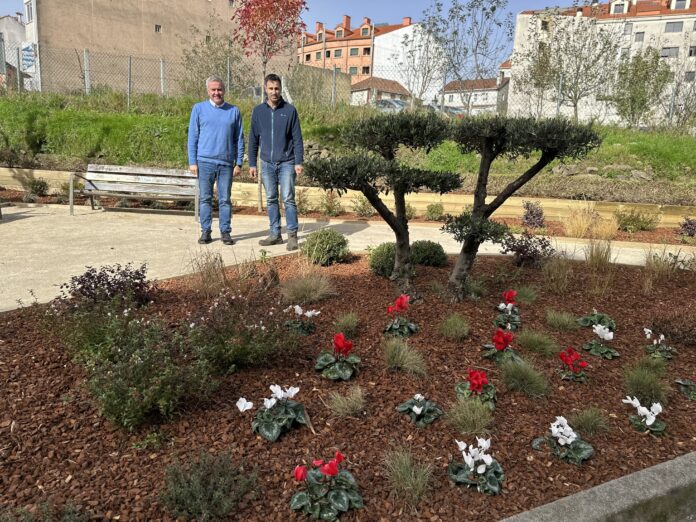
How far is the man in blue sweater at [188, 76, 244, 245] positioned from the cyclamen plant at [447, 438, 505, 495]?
4.62 metres

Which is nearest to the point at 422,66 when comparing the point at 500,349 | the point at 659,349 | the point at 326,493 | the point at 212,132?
the point at 212,132

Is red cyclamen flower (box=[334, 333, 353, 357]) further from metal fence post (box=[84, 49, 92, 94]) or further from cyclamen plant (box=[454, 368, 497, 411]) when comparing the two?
metal fence post (box=[84, 49, 92, 94])

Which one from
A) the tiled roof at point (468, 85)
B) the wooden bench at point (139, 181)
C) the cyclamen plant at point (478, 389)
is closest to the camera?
the cyclamen plant at point (478, 389)

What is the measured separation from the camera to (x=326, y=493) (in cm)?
204

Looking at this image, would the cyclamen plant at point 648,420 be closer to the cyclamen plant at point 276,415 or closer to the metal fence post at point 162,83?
the cyclamen plant at point 276,415

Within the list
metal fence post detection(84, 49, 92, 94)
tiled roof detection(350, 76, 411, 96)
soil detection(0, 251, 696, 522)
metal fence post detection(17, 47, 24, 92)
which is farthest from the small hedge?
tiled roof detection(350, 76, 411, 96)

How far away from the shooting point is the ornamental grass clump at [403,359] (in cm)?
307

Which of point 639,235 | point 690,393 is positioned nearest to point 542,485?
point 690,393

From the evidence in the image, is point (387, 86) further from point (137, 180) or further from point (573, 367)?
point (573, 367)

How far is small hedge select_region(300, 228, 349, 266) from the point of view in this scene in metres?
5.15

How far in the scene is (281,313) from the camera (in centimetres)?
337

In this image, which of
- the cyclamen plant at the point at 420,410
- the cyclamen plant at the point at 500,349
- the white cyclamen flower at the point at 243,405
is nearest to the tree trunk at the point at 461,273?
the cyclamen plant at the point at 500,349

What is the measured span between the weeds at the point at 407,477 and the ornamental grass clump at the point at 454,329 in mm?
1356

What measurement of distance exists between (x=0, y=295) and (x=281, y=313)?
2478 millimetres
